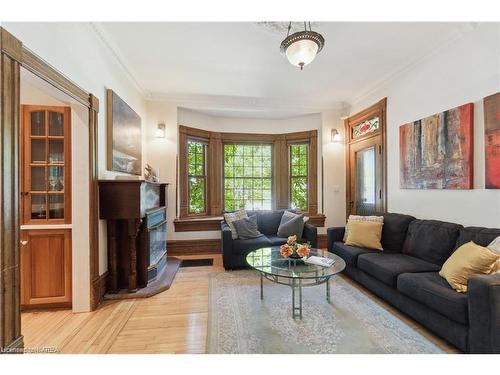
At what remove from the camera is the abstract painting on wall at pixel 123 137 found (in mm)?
2891

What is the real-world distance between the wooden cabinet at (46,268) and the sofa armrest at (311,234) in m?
3.23

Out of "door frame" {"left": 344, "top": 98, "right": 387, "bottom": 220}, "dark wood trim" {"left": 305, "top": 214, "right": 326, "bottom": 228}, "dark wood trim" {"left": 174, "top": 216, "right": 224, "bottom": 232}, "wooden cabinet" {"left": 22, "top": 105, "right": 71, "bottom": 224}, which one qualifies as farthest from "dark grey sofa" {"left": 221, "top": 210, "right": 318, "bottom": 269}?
"wooden cabinet" {"left": 22, "top": 105, "right": 71, "bottom": 224}

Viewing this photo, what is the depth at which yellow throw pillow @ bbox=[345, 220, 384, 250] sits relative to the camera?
10.3 ft

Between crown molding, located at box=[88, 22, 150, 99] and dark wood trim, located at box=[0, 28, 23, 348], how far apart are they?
46.6 inches

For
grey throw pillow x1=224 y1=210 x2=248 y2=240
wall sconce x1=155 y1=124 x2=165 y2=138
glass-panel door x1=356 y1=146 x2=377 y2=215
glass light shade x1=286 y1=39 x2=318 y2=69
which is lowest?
grey throw pillow x1=224 y1=210 x2=248 y2=240

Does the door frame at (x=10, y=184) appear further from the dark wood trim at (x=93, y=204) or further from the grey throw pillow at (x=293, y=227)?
the grey throw pillow at (x=293, y=227)

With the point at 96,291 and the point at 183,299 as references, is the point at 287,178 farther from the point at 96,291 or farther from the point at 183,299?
the point at 96,291

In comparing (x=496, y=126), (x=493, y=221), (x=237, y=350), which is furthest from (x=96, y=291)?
(x=496, y=126)

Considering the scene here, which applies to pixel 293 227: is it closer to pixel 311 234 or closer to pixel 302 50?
pixel 311 234

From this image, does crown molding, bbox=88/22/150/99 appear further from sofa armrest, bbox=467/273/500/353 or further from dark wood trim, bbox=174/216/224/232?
sofa armrest, bbox=467/273/500/353

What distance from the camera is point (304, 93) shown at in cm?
439

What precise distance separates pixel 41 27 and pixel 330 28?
102 inches

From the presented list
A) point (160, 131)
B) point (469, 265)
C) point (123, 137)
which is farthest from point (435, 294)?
point (160, 131)
